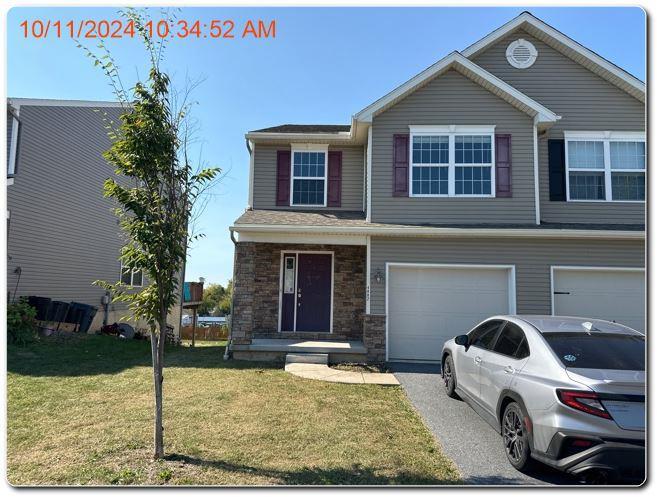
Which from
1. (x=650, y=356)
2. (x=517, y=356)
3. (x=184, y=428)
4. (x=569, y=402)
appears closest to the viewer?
(x=569, y=402)

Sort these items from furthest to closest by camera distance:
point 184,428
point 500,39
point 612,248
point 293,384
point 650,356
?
point 500,39, point 612,248, point 293,384, point 184,428, point 650,356

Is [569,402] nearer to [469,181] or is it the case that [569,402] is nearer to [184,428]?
[184,428]

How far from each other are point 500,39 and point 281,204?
23.1 feet

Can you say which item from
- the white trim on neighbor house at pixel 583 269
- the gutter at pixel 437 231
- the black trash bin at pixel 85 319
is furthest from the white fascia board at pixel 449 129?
the black trash bin at pixel 85 319

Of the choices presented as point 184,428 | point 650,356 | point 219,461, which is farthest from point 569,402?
point 184,428

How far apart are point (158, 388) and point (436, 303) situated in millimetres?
6501

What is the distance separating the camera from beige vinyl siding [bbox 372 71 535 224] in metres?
9.70

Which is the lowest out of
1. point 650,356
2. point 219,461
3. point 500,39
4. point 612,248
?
point 219,461

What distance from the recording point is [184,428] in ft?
16.7

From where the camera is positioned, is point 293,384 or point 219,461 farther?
point 293,384

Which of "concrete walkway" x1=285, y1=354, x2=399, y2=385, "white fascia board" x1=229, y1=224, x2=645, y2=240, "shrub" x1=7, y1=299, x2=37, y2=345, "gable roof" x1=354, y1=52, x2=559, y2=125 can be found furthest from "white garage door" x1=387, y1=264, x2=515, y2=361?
"shrub" x1=7, y1=299, x2=37, y2=345

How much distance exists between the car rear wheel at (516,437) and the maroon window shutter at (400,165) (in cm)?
620

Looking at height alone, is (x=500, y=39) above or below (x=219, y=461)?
above

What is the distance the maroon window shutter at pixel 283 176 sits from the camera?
37.7 feet
